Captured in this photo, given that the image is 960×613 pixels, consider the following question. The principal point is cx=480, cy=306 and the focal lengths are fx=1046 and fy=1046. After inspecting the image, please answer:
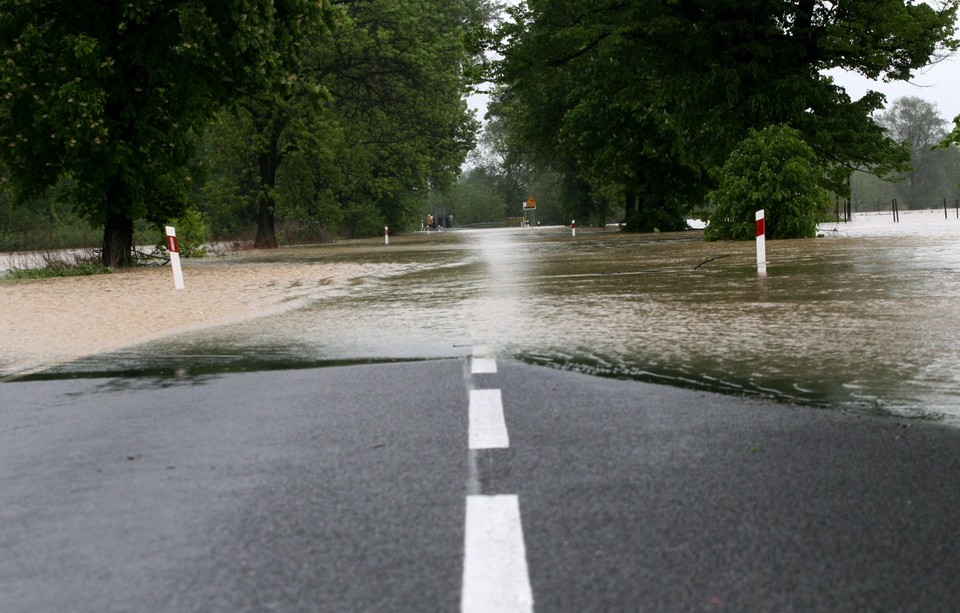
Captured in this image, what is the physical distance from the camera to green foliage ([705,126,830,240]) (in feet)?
89.0

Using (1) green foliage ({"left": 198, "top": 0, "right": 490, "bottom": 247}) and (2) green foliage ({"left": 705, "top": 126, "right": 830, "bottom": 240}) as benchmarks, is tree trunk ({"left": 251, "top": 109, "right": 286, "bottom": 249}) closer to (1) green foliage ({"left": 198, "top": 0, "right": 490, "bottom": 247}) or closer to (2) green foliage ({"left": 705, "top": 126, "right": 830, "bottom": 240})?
(1) green foliage ({"left": 198, "top": 0, "right": 490, "bottom": 247})

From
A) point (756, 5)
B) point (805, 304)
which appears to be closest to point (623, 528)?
point (805, 304)

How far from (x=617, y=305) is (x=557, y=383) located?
495 cm

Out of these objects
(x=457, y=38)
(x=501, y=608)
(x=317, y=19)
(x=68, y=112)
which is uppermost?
(x=457, y=38)

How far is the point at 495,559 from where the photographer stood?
3.27m

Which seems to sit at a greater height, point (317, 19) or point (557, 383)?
point (317, 19)

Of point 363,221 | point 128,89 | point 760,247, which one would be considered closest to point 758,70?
point 760,247

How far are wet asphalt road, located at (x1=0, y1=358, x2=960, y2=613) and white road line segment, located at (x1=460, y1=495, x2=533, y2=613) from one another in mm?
42

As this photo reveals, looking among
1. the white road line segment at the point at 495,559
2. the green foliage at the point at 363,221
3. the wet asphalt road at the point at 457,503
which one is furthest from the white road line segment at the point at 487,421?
the green foliage at the point at 363,221

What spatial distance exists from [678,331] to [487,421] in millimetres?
3879

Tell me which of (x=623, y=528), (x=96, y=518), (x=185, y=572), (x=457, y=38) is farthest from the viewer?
(x=457, y=38)

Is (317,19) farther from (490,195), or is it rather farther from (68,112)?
(490,195)

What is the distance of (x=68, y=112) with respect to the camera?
65.5 ft

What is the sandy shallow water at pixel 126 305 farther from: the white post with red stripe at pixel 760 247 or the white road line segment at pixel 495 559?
the white post with red stripe at pixel 760 247
